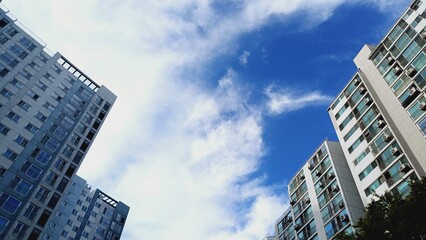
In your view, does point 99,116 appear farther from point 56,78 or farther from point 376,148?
point 376,148

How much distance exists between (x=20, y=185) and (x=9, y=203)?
119 inches

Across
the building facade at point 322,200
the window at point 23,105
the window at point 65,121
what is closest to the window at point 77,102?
the window at point 65,121

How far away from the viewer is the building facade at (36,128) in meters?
45.1

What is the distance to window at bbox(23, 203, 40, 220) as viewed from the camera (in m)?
45.2

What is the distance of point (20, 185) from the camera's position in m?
46.0

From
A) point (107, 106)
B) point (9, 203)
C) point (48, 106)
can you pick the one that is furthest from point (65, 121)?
point (9, 203)

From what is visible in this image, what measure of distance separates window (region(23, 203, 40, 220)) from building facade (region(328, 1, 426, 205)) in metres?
46.3

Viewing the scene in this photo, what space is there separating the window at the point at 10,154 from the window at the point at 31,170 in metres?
1.91

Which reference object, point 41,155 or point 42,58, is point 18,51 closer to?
point 42,58

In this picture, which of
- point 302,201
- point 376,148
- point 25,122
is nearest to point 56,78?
point 25,122

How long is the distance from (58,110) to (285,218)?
151 feet

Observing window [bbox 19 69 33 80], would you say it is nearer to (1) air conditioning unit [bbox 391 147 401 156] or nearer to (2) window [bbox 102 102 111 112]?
(2) window [bbox 102 102 111 112]

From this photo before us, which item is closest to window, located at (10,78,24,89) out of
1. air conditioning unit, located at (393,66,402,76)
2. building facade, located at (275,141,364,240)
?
building facade, located at (275,141,364,240)

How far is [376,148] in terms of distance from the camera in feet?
124
